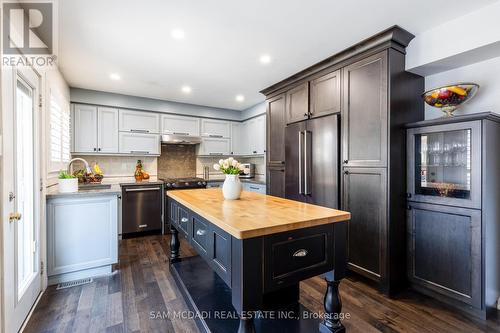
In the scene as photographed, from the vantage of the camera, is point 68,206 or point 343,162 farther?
point 343,162

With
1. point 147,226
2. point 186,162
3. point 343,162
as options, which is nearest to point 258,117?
point 186,162

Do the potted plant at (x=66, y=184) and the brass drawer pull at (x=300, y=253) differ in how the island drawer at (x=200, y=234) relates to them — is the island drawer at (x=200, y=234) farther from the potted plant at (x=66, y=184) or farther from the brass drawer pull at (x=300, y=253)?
the potted plant at (x=66, y=184)

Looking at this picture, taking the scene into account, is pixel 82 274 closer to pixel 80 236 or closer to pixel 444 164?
pixel 80 236

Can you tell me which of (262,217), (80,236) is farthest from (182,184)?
(262,217)

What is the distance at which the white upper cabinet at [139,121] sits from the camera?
4.19m

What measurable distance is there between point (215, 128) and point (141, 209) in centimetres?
221

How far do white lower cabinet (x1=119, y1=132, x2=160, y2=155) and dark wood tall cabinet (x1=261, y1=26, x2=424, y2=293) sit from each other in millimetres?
3288

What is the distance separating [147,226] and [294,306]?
308 cm

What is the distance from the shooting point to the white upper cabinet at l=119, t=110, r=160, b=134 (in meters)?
4.19

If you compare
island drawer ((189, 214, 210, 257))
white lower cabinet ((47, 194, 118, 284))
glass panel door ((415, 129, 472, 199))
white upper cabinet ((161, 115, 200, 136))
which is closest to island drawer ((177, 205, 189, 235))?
island drawer ((189, 214, 210, 257))

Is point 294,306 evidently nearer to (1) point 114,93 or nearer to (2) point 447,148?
(2) point 447,148

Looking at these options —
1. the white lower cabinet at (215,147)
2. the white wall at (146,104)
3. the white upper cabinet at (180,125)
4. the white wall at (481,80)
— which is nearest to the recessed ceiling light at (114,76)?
the white wall at (146,104)

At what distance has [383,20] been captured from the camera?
6.67 feet

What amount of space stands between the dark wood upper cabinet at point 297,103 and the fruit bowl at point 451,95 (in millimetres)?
1335
